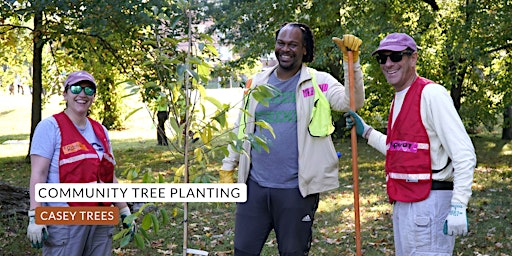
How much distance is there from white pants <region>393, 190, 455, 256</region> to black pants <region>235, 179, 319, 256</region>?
2.12 ft

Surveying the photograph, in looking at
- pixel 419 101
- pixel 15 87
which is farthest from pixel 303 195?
pixel 15 87

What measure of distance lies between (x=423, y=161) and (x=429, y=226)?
1.05 feet

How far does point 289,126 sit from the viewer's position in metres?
3.62

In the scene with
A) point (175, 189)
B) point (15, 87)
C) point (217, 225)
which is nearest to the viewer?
point (175, 189)

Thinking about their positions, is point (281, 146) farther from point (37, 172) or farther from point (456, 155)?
point (37, 172)

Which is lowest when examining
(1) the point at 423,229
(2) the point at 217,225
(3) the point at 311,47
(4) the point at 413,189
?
(2) the point at 217,225

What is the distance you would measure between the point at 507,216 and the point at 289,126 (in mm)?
5729

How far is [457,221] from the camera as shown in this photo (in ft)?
9.75

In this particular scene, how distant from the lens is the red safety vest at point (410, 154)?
10.3ft

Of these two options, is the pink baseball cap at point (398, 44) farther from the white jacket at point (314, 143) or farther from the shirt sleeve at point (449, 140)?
the white jacket at point (314, 143)

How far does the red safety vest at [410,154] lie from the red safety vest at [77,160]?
1610 mm

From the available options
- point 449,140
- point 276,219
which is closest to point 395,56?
point 449,140

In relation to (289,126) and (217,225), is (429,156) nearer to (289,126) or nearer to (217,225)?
(289,126)

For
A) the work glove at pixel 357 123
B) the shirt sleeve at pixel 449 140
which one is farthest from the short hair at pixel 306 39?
the shirt sleeve at pixel 449 140
